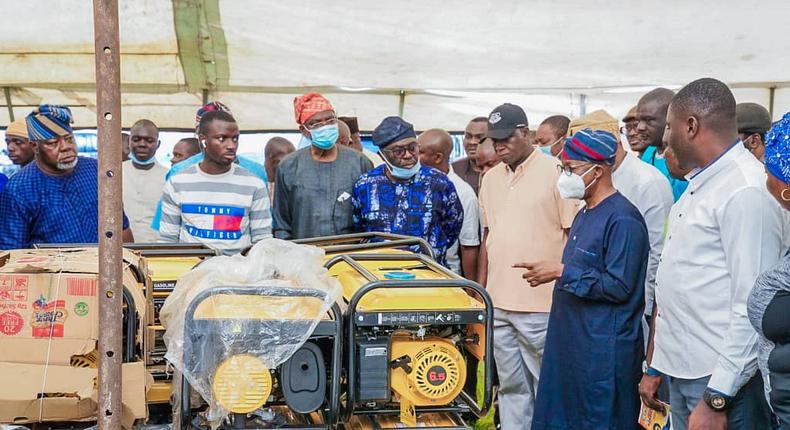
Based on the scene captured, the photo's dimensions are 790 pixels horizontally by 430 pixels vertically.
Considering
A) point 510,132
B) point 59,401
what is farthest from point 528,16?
point 59,401

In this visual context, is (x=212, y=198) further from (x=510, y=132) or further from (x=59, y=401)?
(x=59, y=401)

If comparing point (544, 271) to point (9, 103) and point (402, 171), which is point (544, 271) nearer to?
point (402, 171)

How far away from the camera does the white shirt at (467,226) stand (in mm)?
5223

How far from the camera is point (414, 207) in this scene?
465 centimetres

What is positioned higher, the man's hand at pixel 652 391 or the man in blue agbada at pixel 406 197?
the man in blue agbada at pixel 406 197

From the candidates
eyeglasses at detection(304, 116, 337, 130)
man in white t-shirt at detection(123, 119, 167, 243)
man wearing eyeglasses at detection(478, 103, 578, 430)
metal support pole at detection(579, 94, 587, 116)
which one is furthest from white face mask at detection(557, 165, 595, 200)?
metal support pole at detection(579, 94, 587, 116)

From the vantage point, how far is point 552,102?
A: 28.1 feet

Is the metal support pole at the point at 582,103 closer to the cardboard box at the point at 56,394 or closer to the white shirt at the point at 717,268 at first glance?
the white shirt at the point at 717,268

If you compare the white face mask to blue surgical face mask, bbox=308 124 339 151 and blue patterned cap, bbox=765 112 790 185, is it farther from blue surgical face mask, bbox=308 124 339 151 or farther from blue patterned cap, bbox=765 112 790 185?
blue surgical face mask, bbox=308 124 339 151

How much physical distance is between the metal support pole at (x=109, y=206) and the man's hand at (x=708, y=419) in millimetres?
1878

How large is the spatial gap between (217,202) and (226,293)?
1923mm

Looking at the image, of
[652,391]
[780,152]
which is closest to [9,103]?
[652,391]

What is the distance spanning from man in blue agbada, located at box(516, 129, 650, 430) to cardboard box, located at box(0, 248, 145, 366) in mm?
1912

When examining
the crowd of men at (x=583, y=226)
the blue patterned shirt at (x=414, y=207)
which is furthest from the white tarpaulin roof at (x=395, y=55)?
the blue patterned shirt at (x=414, y=207)
